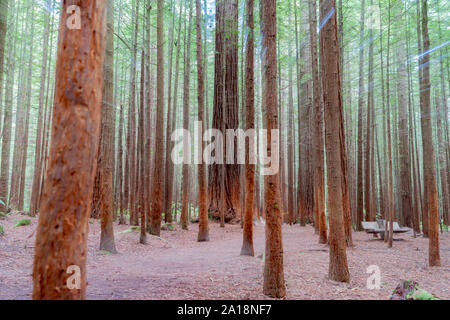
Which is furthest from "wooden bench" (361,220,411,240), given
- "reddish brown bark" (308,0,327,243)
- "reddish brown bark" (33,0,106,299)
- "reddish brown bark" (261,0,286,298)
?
"reddish brown bark" (33,0,106,299)

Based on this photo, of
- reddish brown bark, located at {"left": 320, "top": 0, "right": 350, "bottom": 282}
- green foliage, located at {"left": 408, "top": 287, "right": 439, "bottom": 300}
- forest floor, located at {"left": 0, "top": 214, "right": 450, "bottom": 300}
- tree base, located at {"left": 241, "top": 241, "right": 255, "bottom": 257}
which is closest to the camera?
green foliage, located at {"left": 408, "top": 287, "right": 439, "bottom": 300}

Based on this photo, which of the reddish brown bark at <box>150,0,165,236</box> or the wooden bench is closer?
the reddish brown bark at <box>150,0,165,236</box>

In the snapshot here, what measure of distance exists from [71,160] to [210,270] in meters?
3.97

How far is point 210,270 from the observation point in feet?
18.2

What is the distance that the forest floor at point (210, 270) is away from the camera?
4.10 meters

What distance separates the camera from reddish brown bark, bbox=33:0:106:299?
6.86ft

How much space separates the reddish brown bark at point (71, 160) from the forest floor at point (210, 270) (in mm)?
1840

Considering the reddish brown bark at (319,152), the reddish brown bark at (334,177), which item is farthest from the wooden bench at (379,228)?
the reddish brown bark at (334,177)

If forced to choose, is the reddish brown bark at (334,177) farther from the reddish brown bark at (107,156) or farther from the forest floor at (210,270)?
the reddish brown bark at (107,156)

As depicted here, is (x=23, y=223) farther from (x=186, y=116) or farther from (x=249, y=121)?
(x=249, y=121)

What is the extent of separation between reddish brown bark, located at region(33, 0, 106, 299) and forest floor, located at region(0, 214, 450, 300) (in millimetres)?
1840

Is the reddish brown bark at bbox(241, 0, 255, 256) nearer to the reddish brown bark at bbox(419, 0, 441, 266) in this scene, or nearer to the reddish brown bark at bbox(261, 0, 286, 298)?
the reddish brown bark at bbox(261, 0, 286, 298)

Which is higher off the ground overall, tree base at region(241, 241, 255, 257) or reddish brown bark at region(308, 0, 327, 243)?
reddish brown bark at region(308, 0, 327, 243)

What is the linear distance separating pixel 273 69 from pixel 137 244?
621 cm
